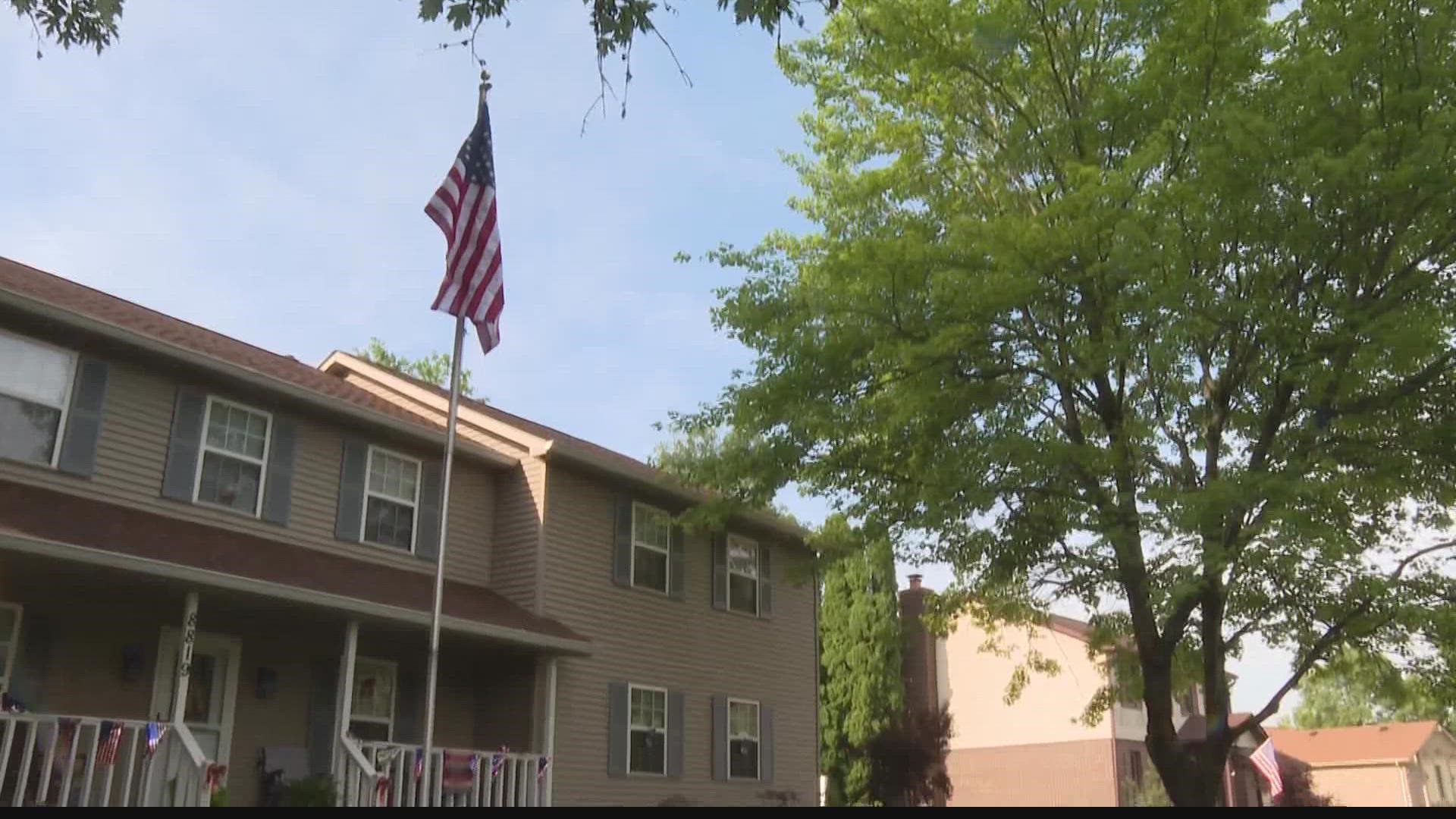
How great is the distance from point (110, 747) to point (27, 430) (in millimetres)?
3083

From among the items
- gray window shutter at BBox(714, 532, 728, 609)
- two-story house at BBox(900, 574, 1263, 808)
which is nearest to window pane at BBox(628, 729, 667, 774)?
gray window shutter at BBox(714, 532, 728, 609)

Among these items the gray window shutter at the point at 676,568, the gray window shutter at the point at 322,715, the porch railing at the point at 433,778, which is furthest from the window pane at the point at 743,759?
the gray window shutter at the point at 322,715

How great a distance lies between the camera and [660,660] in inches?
653

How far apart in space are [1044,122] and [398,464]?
28.8 feet

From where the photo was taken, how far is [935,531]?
14203 millimetres

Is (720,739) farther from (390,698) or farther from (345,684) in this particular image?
(345,684)

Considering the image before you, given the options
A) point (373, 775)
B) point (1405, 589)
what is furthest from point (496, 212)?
point (1405, 589)

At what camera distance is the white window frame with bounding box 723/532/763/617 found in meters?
18.2

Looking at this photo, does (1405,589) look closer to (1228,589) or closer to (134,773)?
(1228,589)

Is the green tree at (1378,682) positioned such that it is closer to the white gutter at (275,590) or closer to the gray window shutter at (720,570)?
the gray window shutter at (720,570)

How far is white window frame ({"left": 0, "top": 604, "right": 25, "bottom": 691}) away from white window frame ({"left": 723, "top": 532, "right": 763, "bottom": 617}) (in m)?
9.66

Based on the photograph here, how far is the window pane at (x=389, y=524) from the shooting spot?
14297 millimetres

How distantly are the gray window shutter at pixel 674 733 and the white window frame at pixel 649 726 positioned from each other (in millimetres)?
10

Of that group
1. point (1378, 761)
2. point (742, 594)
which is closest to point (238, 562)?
point (742, 594)
